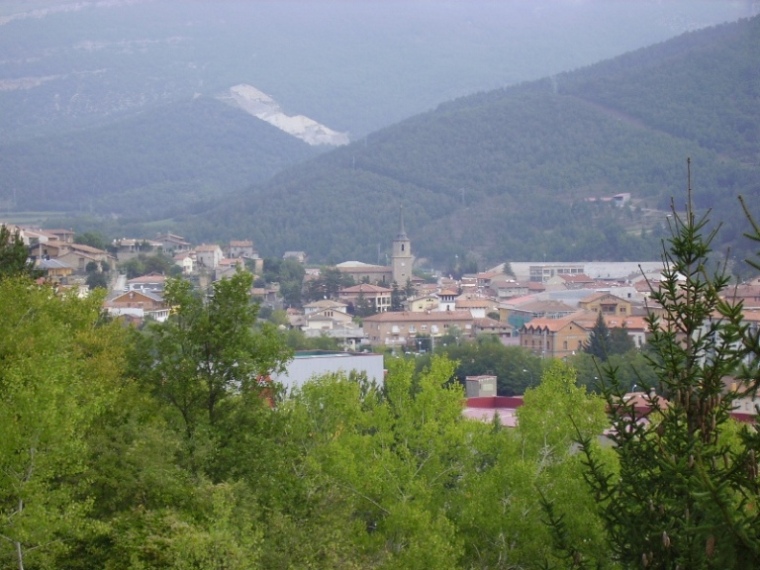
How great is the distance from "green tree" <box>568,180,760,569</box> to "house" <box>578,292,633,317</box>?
2162 inches

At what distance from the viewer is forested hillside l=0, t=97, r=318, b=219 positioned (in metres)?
156

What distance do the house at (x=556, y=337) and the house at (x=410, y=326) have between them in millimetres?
4562

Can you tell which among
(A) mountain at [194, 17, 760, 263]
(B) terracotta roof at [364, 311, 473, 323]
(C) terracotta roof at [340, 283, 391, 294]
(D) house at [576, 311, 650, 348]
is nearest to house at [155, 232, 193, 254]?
(A) mountain at [194, 17, 760, 263]

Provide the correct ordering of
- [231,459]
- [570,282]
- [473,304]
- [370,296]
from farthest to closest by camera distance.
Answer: [570,282] → [370,296] → [473,304] → [231,459]

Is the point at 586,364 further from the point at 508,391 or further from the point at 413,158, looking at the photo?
the point at 413,158

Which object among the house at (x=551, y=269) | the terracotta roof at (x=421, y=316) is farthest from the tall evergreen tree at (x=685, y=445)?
the house at (x=551, y=269)

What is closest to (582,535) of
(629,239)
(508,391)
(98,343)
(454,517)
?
(454,517)

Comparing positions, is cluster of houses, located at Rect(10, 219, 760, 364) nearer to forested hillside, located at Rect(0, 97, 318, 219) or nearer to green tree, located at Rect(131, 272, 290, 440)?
green tree, located at Rect(131, 272, 290, 440)

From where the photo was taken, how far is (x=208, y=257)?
8462 centimetres

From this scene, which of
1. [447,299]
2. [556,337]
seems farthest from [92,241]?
[556,337]

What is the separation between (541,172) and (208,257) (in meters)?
42.9

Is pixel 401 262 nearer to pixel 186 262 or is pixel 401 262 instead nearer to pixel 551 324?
pixel 186 262

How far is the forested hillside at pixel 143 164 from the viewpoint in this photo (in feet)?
513

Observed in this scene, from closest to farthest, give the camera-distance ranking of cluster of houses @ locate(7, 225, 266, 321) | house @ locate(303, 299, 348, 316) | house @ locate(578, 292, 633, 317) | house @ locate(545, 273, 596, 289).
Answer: cluster of houses @ locate(7, 225, 266, 321) → house @ locate(578, 292, 633, 317) → house @ locate(303, 299, 348, 316) → house @ locate(545, 273, 596, 289)
